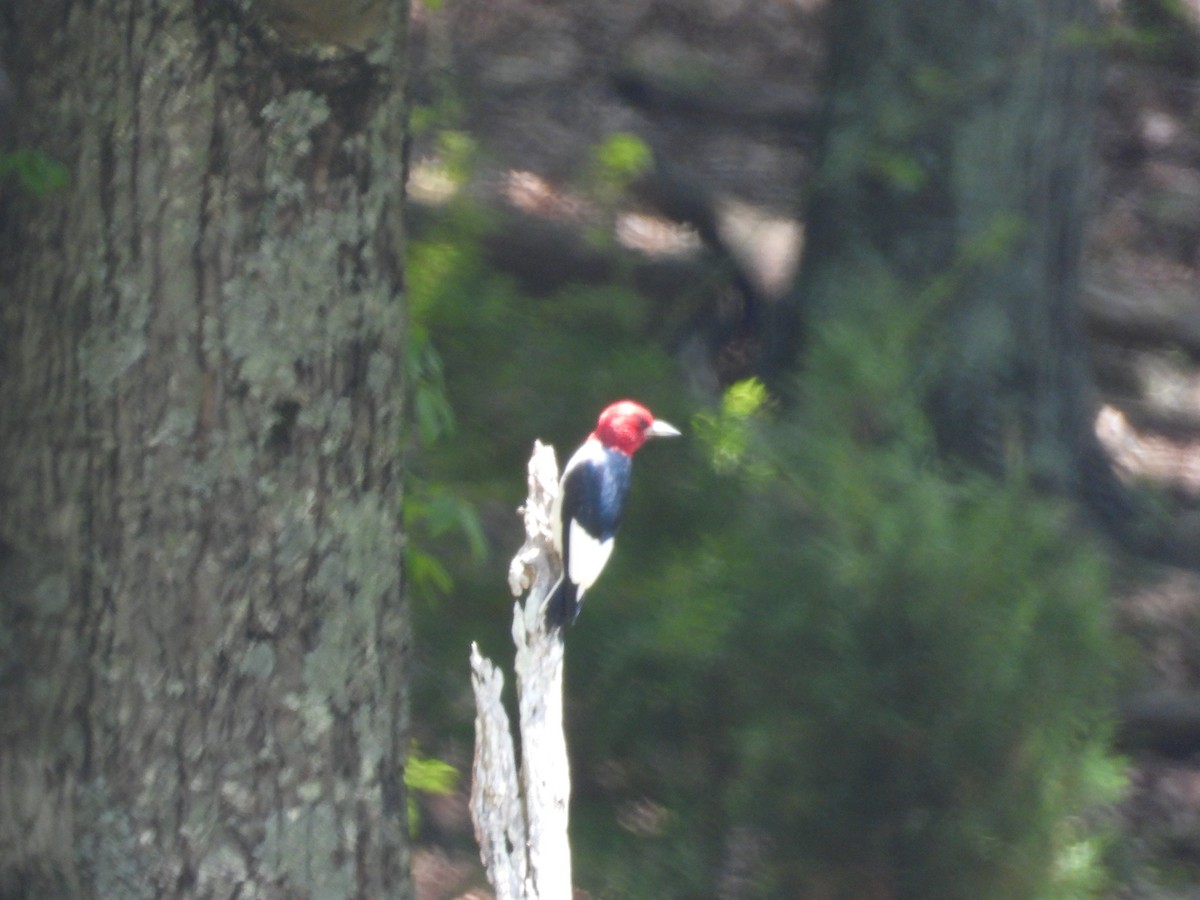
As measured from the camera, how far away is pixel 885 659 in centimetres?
320

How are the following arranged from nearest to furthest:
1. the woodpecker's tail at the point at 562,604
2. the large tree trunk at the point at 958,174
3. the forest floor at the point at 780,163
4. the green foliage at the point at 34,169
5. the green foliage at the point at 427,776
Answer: the green foliage at the point at 34,169
the woodpecker's tail at the point at 562,604
the green foliage at the point at 427,776
the large tree trunk at the point at 958,174
the forest floor at the point at 780,163

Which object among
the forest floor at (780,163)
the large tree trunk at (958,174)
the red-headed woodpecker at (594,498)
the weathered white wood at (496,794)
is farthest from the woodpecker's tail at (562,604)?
the large tree trunk at (958,174)

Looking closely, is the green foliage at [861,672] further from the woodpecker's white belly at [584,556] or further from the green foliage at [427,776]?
the green foliage at [427,776]

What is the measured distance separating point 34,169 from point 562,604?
119 cm

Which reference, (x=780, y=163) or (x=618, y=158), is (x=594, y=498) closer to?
(x=618, y=158)

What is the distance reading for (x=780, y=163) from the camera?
7.14 m

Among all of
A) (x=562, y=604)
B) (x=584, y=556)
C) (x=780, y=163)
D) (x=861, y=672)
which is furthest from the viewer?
A: (x=780, y=163)

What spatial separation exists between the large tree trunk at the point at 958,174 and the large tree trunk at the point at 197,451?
2400 millimetres

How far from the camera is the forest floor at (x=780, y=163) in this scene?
5.23 m

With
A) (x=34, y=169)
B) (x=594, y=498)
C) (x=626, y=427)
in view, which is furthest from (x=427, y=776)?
(x=34, y=169)

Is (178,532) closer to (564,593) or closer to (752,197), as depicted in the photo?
(564,593)

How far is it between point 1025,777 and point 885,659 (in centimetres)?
39

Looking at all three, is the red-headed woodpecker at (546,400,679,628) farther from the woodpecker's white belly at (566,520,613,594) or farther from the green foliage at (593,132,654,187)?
the green foliage at (593,132,654,187)

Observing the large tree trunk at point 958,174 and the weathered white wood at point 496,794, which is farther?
the large tree trunk at point 958,174
